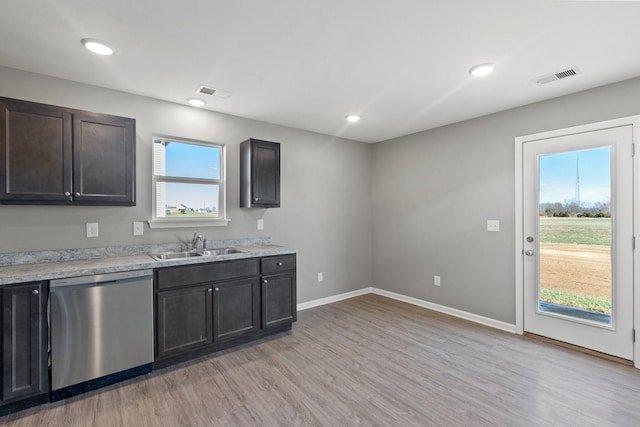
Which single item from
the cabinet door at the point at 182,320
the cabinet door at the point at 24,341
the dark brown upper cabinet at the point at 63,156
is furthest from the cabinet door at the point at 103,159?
the cabinet door at the point at 182,320

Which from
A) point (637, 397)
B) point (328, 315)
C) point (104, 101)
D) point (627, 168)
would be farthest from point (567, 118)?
point (104, 101)

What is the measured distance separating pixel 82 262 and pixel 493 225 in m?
4.21

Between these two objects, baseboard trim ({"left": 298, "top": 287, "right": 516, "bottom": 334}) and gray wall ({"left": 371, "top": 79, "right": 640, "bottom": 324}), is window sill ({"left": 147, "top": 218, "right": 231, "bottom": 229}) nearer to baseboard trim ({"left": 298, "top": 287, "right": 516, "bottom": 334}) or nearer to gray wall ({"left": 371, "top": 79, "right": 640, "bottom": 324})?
baseboard trim ({"left": 298, "top": 287, "right": 516, "bottom": 334})

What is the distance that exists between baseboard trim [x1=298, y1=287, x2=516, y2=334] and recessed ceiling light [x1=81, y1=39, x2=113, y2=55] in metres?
3.45

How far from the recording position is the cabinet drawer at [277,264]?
326 cm

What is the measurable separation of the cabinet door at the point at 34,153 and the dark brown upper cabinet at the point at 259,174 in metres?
1.63

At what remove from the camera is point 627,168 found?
2.70 metres

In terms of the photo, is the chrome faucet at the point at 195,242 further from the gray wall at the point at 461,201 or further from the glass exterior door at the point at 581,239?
the glass exterior door at the point at 581,239

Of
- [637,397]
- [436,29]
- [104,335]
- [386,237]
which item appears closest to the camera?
[436,29]

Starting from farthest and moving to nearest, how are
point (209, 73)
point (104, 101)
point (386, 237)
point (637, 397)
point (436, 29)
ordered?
point (386, 237) → point (104, 101) → point (209, 73) → point (637, 397) → point (436, 29)

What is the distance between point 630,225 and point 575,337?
118cm

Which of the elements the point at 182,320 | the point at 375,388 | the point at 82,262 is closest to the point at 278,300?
the point at 182,320

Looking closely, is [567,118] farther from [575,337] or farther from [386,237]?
[386,237]

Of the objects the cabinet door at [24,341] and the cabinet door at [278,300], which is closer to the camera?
the cabinet door at [24,341]
